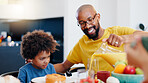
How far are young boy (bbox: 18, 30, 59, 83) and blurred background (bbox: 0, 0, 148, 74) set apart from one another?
6.35 feet

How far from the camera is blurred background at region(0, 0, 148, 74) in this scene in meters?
3.44

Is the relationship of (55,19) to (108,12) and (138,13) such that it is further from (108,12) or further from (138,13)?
(138,13)

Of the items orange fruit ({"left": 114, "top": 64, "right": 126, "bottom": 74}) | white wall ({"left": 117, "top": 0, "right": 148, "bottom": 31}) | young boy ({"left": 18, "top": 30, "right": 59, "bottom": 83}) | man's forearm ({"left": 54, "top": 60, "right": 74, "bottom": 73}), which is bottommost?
man's forearm ({"left": 54, "top": 60, "right": 74, "bottom": 73})

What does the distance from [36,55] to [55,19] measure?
239cm

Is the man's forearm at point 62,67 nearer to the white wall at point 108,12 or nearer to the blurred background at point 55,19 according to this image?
the blurred background at point 55,19

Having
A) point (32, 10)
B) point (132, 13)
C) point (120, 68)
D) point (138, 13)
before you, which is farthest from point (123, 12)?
point (120, 68)

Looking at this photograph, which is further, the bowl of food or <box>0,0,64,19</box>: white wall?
<box>0,0,64,19</box>: white wall

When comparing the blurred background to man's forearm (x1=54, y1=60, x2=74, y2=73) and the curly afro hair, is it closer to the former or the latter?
man's forearm (x1=54, y1=60, x2=74, y2=73)

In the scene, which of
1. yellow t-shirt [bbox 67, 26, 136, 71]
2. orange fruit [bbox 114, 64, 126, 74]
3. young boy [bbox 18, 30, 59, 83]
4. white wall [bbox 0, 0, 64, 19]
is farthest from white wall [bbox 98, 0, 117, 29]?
orange fruit [bbox 114, 64, 126, 74]

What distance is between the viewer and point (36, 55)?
5.03ft

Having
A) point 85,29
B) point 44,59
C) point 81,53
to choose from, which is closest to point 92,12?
point 85,29


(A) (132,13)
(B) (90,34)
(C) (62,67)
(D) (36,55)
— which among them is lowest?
(C) (62,67)

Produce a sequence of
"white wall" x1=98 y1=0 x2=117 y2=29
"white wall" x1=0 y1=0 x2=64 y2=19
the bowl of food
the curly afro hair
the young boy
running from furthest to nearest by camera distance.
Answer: "white wall" x1=0 y1=0 x2=64 y2=19 → "white wall" x1=98 y1=0 x2=117 y2=29 → the curly afro hair → the young boy → the bowl of food

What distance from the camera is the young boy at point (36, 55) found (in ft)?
4.76
